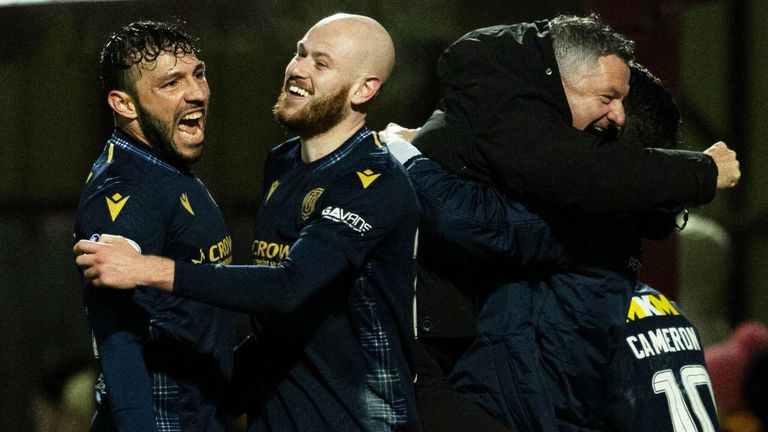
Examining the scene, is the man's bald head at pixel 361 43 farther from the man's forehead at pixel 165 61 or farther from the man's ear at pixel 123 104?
the man's ear at pixel 123 104

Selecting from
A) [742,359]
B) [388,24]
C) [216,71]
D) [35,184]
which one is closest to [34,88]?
[35,184]

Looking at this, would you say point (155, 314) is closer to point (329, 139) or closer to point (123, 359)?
point (123, 359)

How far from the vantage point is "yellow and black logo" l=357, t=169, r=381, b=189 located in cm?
298

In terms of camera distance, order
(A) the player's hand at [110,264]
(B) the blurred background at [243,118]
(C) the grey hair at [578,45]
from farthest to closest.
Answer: (B) the blurred background at [243,118], (C) the grey hair at [578,45], (A) the player's hand at [110,264]

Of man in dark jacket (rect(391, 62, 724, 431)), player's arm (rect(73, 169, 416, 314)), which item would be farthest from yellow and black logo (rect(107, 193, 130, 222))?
man in dark jacket (rect(391, 62, 724, 431))

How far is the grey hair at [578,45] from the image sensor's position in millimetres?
3303

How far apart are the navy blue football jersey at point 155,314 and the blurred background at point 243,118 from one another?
3262mm

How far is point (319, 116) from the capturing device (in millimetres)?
3197

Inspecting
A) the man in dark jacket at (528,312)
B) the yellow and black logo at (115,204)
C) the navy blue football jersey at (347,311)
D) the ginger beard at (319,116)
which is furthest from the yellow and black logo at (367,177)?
the yellow and black logo at (115,204)

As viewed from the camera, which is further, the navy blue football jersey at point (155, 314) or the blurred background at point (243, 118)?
the blurred background at point (243, 118)

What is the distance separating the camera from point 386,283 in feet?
9.99

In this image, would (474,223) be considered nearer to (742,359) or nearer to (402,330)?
(402,330)

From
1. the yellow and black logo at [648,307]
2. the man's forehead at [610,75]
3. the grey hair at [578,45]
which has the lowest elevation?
the yellow and black logo at [648,307]

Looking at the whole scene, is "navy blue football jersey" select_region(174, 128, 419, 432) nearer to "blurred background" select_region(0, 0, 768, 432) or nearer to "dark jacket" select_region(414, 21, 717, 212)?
"dark jacket" select_region(414, 21, 717, 212)
